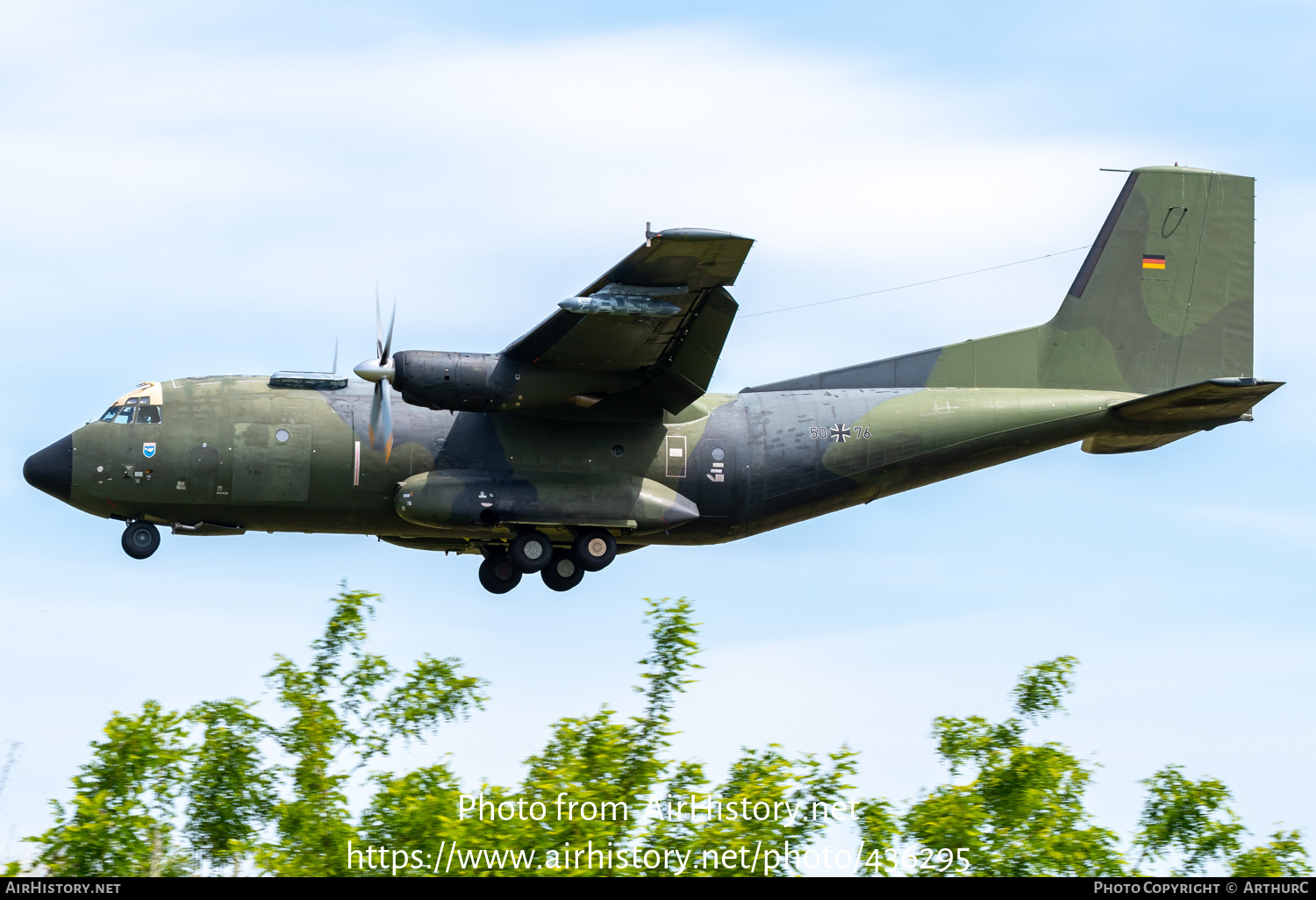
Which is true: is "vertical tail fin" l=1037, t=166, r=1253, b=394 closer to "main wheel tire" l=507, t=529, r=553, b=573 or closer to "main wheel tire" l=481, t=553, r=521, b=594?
"main wheel tire" l=507, t=529, r=553, b=573

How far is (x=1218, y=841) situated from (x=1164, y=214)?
1175cm

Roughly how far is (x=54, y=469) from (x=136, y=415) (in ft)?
4.79

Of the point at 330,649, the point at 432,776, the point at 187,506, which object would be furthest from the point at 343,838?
the point at 187,506

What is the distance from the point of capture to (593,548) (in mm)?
23844

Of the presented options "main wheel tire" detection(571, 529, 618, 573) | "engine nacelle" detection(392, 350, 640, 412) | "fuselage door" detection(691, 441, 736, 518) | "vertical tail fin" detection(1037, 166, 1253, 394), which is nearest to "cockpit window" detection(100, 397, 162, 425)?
"engine nacelle" detection(392, 350, 640, 412)

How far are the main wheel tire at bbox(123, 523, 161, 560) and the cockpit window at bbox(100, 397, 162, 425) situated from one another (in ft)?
5.29

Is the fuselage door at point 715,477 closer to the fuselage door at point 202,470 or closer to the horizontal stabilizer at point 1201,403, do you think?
the horizontal stabilizer at point 1201,403

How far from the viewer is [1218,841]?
20188 millimetres

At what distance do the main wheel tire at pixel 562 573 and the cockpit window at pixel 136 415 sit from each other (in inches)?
254

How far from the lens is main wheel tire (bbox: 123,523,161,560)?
23172 mm

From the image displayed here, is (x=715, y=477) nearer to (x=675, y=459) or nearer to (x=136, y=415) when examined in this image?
(x=675, y=459)

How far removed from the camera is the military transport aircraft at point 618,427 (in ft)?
74.0

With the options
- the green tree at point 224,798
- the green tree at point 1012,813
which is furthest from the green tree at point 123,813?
the green tree at point 1012,813
